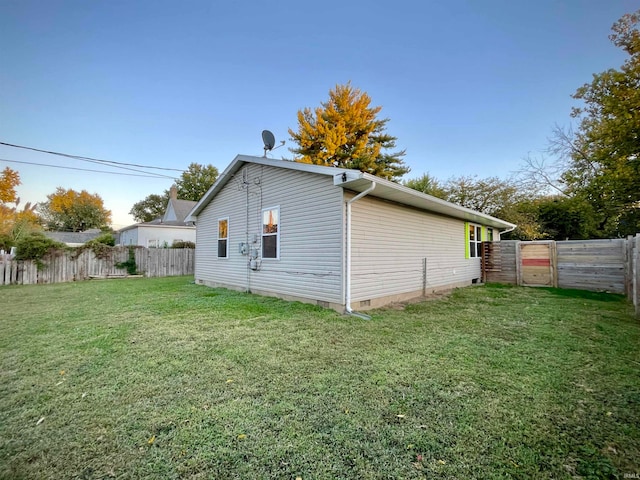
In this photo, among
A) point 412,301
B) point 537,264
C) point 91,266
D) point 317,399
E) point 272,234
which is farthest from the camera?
point 91,266

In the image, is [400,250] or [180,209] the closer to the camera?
[400,250]

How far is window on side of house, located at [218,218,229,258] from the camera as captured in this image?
9.05 metres

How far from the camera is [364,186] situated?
559 cm

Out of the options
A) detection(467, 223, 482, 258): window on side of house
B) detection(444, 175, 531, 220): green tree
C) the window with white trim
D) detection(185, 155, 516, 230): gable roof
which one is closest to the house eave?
detection(185, 155, 516, 230): gable roof

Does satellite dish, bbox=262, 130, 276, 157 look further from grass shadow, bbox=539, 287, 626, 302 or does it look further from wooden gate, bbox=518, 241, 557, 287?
wooden gate, bbox=518, 241, 557, 287

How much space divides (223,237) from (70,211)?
38.4 metres

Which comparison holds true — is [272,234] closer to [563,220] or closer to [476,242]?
[476,242]

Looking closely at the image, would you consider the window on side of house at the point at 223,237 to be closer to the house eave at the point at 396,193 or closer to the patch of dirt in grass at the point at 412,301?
the house eave at the point at 396,193

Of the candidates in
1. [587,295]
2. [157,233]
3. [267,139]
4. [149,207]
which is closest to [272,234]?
[267,139]

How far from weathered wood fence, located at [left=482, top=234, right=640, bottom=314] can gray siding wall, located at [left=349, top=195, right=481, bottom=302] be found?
2010 millimetres

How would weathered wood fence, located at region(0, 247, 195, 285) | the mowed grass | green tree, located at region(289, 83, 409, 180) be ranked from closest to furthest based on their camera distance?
the mowed grass, weathered wood fence, located at region(0, 247, 195, 285), green tree, located at region(289, 83, 409, 180)

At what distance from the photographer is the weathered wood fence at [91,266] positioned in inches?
422

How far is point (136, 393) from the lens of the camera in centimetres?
250

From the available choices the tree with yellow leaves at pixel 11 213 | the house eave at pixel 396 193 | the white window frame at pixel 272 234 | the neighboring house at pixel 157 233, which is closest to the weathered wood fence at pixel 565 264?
the house eave at pixel 396 193
